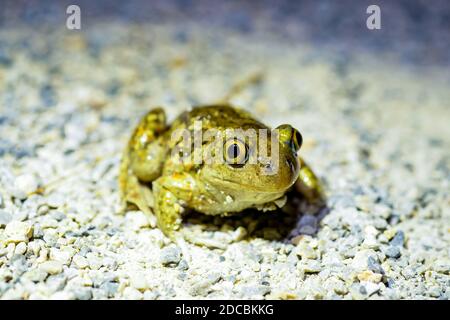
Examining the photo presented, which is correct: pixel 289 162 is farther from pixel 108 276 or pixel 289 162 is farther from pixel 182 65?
pixel 182 65

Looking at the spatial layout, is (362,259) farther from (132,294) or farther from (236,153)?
(132,294)

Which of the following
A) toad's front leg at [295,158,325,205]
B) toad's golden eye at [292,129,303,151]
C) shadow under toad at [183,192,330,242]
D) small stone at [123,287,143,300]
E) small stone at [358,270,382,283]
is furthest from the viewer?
toad's front leg at [295,158,325,205]

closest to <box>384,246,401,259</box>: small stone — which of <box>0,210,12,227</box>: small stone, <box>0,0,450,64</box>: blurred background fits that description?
<box>0,210,12,227</box>: small stone

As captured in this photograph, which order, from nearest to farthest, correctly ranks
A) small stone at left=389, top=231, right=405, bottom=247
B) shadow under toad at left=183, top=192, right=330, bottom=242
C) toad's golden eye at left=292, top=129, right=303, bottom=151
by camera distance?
1. toad's golden eye at left=292, top=129, right=303, bottom=151
2. small stone at left=389, top=231, right=405, bottom=247
3. shadow under toad at left=183, top=192, right=330, bottom=242

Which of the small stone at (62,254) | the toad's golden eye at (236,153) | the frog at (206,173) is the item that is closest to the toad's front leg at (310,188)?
the frog at (206,173)

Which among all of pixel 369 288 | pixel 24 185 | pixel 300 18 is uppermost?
pixel 300 18

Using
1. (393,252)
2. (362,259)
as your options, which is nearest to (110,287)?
(362,259)

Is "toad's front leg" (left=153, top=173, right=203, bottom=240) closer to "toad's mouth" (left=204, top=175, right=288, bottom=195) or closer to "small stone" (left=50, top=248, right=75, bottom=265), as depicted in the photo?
"toad's mouth" (left=204, top=175, right=288, bottom=195)

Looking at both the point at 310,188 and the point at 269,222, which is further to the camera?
the point at 310,188
